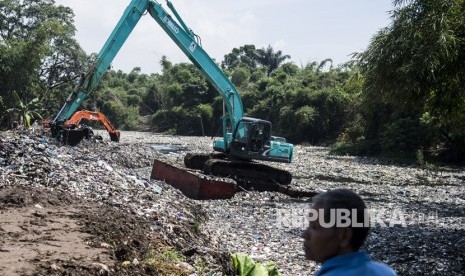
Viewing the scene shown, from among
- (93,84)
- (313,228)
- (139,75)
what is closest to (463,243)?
(313,228)

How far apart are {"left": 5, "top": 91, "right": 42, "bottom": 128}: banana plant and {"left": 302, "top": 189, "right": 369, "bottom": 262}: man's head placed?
28134mm

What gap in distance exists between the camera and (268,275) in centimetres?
566

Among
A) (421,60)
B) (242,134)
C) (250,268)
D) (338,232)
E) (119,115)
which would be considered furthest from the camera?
(119,115)

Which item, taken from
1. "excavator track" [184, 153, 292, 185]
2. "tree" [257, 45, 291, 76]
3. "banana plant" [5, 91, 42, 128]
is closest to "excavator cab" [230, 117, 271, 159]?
"excavator track" [184, 153, 292, 185]

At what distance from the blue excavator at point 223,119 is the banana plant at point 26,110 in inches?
461

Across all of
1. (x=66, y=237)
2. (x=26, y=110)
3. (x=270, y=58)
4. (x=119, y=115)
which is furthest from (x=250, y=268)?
(x=270, y=58)

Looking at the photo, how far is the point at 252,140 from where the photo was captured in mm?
15500

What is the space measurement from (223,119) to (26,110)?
16638 mm

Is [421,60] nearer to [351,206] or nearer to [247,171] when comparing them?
[351,206]

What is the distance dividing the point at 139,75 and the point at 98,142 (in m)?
71.7

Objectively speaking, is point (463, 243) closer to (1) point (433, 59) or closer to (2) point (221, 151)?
(1) point (433, 59)

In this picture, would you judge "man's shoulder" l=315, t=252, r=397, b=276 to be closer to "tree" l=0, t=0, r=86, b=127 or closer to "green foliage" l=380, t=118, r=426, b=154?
"green foliage" l=380, t=118, r=426, b=154

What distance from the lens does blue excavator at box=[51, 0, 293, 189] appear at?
15367mm

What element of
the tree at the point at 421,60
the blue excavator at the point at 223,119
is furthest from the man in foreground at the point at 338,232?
the blue excavator at the point at 223,119
